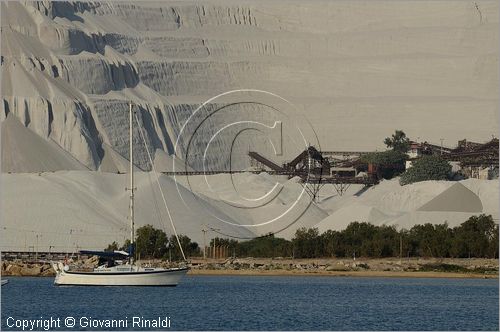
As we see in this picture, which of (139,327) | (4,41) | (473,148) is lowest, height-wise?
(139,327)

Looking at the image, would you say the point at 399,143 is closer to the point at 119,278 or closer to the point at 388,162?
the point at 388,162

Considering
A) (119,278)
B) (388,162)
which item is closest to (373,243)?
(119,278)

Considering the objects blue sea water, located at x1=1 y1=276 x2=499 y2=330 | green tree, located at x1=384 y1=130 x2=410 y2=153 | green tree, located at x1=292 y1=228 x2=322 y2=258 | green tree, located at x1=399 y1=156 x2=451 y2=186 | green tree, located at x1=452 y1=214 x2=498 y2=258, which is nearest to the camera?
blue sea water, located at x1=1 y1=276 x2=499 y2=330

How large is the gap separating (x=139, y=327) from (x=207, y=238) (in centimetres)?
5641

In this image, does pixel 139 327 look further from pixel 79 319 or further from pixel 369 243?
pixel 369 243

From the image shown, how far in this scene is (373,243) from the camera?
316 ft

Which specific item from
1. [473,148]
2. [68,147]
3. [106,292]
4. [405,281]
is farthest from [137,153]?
[106,292]

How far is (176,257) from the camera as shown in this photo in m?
96.6

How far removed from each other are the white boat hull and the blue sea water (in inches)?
18.4

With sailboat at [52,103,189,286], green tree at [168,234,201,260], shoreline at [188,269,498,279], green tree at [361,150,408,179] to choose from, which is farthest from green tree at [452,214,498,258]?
green tree at [361,150,408,179]

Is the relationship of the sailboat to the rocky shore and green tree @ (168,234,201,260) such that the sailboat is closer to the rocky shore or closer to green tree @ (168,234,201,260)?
the rocky shore

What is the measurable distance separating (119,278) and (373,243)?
2658cm

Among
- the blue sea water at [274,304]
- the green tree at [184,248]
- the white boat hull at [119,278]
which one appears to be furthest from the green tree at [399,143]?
the white boat hull at [119,278]

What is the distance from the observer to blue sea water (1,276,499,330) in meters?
56.3
